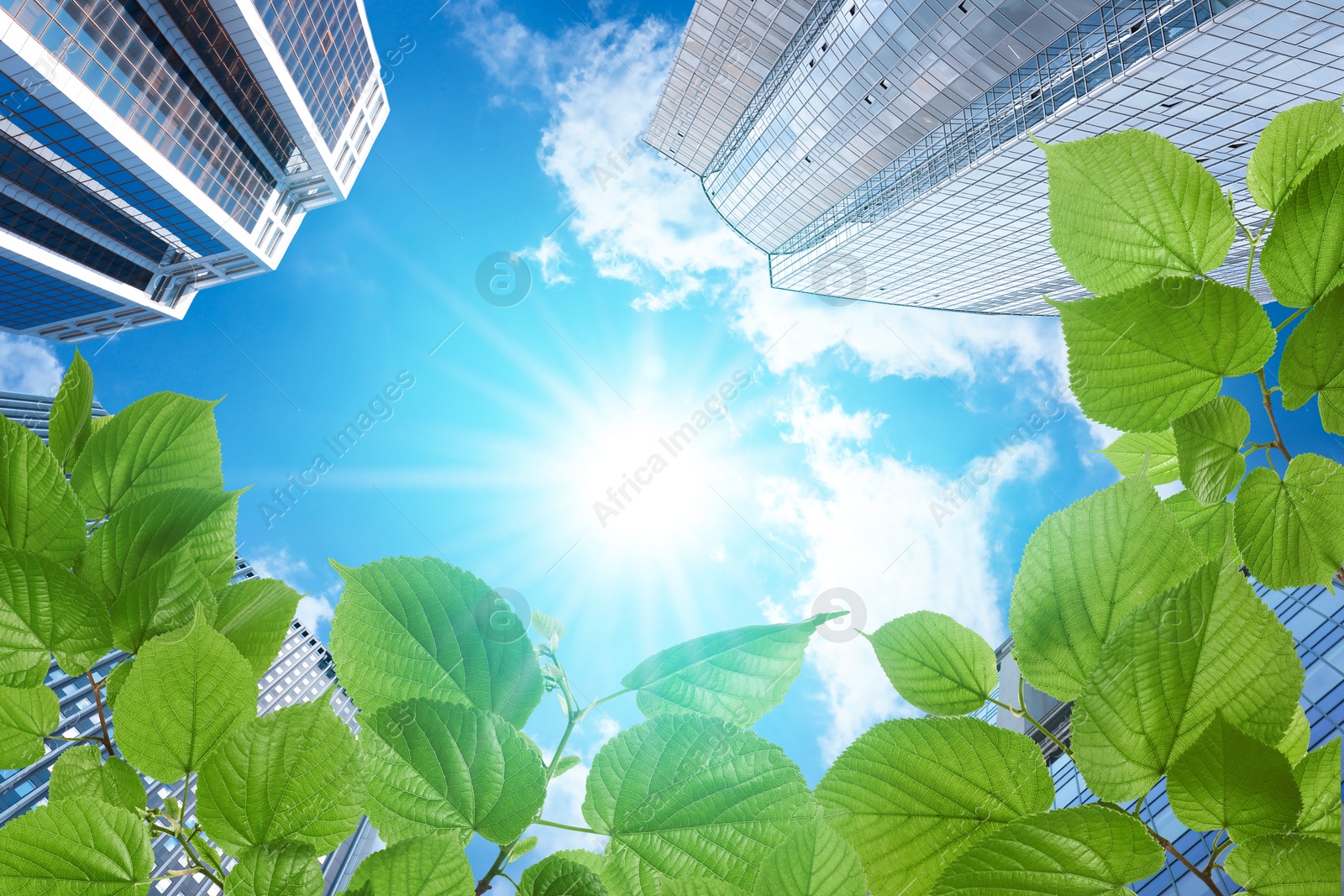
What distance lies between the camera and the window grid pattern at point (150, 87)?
24.4 metres

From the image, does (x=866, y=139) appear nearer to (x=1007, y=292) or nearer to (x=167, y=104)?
(x=1007, y=292)

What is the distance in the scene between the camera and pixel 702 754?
65cm

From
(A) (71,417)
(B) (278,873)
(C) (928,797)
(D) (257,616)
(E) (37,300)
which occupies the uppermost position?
(E) (37,300)

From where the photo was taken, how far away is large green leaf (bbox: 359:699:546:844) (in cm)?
62

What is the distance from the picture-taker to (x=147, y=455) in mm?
1041

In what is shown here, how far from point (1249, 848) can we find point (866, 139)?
42.3 meters

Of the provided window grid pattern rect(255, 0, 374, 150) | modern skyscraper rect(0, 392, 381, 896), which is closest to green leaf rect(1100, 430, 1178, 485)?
modern skyscraper rect(0, 392, 381, 896)

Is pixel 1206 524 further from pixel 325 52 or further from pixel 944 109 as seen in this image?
pixel 325 52

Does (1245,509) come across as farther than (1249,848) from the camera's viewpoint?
Yes

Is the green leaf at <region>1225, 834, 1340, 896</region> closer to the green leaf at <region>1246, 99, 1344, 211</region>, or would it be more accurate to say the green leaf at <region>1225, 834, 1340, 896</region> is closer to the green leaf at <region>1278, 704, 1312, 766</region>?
the green leaf at <region>1278, 704, 1312, 766</region>

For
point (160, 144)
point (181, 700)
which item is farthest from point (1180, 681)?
point (160, 144)

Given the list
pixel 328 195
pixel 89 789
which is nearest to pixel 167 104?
pixel 328 195

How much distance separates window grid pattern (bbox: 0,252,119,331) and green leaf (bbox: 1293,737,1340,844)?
164 feet

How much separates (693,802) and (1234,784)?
0.50 meters
